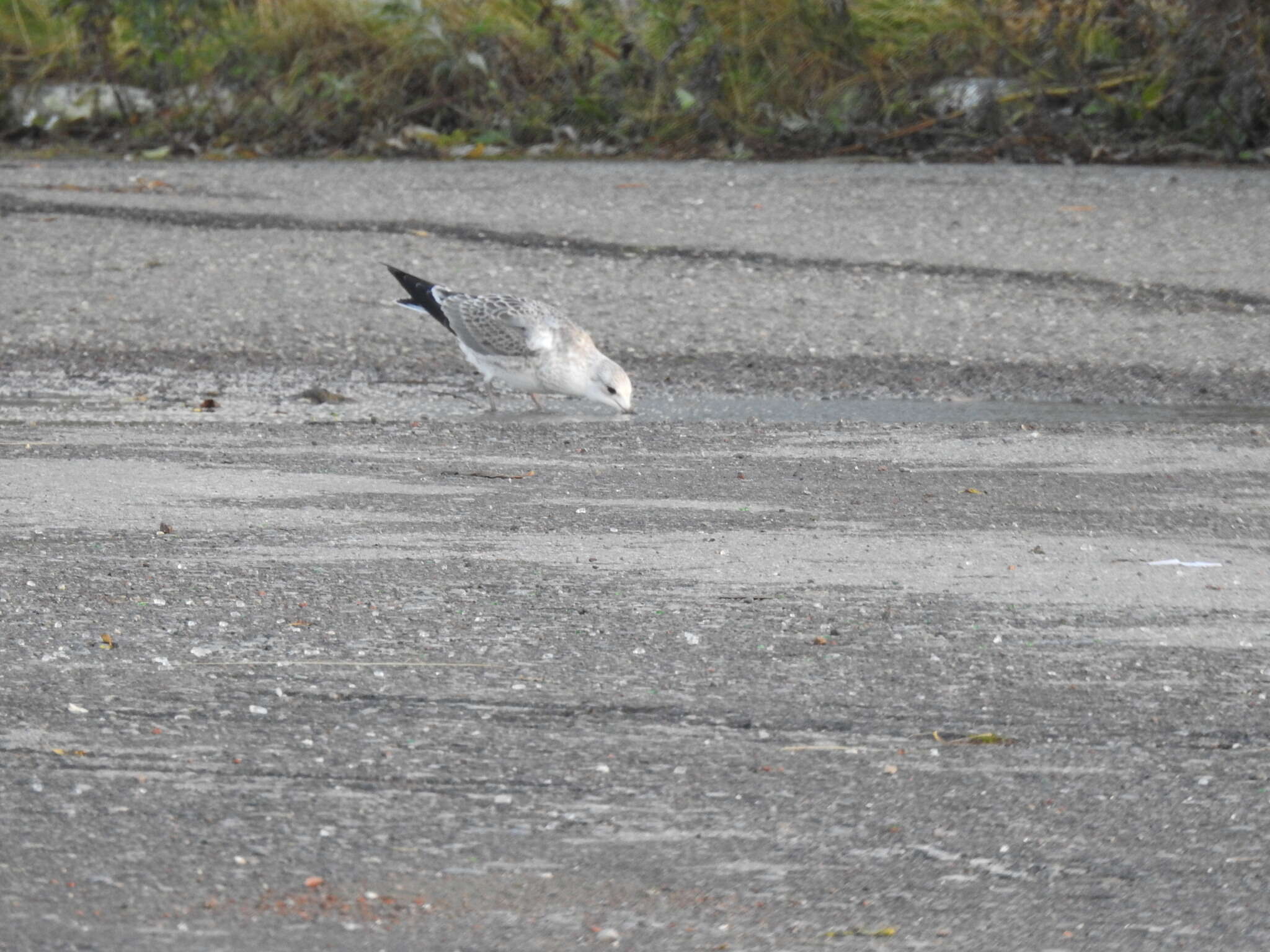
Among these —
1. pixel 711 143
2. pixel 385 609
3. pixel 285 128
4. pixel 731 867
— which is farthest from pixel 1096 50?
Result: pixel 731 867

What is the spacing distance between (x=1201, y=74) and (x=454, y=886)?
11.0 meters

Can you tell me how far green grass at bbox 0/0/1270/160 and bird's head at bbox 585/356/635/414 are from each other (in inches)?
269

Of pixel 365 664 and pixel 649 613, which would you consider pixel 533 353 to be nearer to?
pixel 649 613

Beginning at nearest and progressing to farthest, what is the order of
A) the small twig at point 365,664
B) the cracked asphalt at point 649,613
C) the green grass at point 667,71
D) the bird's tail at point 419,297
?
the cracked asphalt at point 649,613
the small twig at point 365,664
the bird's tail at point 419,297
the green grass at point 667,71

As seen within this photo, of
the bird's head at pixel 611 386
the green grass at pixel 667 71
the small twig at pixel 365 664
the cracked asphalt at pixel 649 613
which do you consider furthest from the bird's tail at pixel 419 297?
the green grass at pixel 667 71

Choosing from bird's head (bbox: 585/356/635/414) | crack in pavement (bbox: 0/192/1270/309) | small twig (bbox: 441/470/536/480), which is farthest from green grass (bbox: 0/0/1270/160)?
small twig (bbox: 441/470/536/480)

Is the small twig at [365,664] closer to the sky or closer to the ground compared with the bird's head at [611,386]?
closer to the sky

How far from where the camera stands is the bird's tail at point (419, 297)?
23.9 feet

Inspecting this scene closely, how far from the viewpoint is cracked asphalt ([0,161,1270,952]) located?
280 centimetres

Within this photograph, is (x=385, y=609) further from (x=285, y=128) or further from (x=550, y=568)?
(x=285, y=128)

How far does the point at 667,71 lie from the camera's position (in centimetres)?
1377

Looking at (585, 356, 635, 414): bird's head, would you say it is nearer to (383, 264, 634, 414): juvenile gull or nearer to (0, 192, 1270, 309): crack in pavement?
(383, 264, 634, 414): juvenile gull

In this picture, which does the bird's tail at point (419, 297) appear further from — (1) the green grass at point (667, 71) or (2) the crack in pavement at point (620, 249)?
(1) the green grass at point (667, 71)

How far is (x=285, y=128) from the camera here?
45.8 ft
